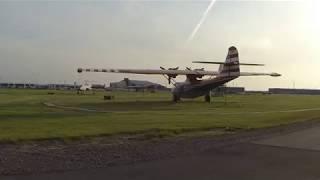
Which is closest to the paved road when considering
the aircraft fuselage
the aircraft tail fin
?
the aircraft fuselage

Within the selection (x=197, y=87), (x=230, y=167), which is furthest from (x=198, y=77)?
(x=230, y=167)

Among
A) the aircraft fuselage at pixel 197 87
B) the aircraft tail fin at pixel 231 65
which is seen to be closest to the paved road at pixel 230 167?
the aircraft fuselage at pixel 197 87

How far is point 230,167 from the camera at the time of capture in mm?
12945

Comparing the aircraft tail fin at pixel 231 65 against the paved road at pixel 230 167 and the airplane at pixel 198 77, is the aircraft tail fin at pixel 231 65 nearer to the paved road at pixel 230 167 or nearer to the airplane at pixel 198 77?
the airplane at pixel 198 77

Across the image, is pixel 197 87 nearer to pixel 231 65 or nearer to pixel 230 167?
pixel 231 65

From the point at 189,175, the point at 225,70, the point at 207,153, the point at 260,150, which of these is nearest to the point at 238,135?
the point at 260,150

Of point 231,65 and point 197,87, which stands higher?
point 231,65

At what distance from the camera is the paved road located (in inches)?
449

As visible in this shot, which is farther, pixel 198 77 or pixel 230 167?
pixel 198 77

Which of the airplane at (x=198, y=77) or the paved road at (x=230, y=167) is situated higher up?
the airplane at (x=198, y=77)

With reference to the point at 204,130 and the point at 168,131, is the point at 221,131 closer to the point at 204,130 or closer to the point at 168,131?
the point at 204,130

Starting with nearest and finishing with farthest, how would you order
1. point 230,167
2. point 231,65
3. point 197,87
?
1. point 230,167
2. point 197,87
3. point 231,65

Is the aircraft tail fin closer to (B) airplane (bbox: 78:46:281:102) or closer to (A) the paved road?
(B) airplane (bbox: 78:46:281:102)

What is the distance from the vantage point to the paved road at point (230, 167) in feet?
37.4
